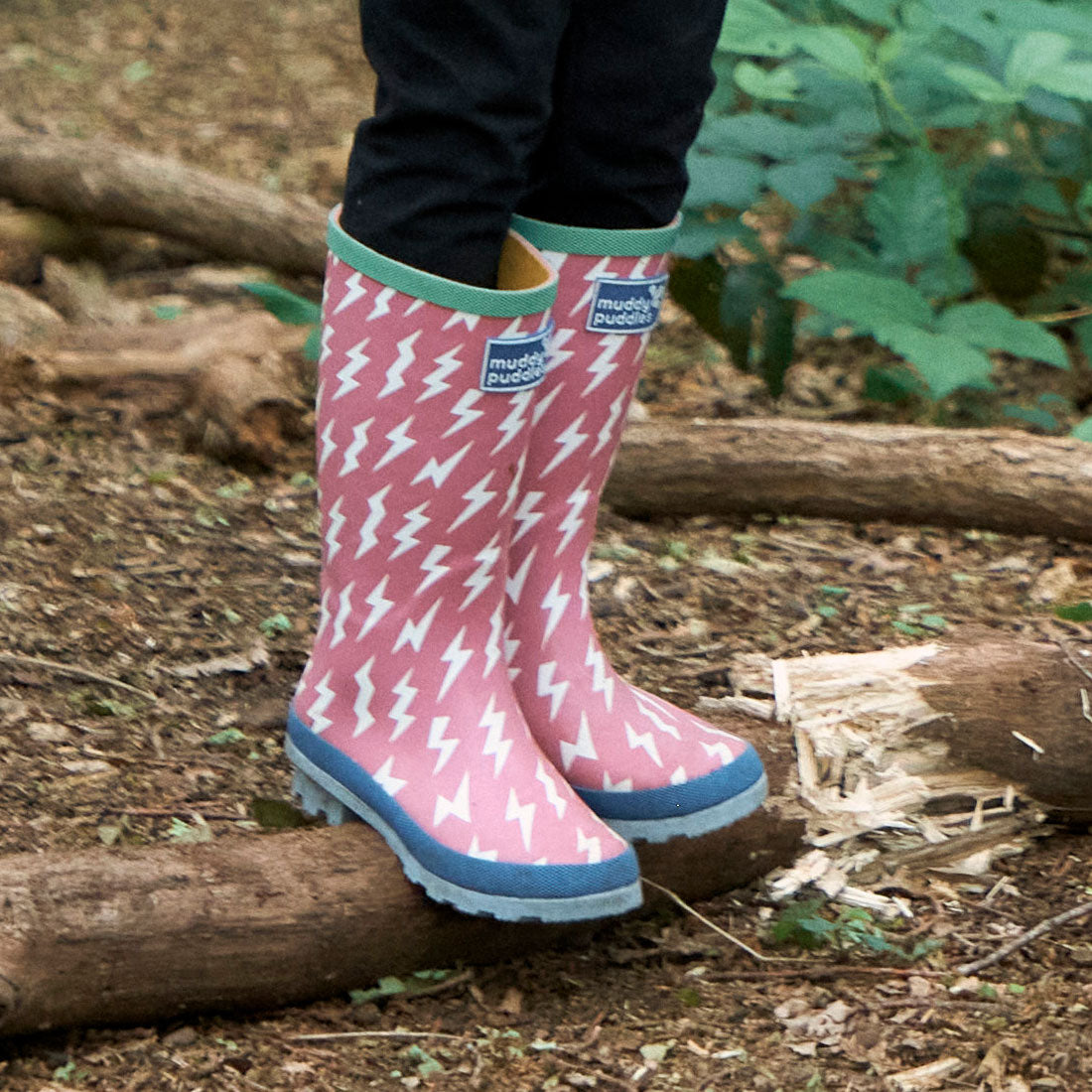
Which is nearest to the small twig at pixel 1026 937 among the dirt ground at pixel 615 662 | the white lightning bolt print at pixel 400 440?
the dirt ground at pixel 615 662

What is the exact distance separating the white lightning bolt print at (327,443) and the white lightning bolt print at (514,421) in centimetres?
13

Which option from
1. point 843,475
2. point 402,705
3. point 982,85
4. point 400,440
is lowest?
point 843,475

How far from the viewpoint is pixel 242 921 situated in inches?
41.9

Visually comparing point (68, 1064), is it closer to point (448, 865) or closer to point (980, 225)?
point (448, 865)

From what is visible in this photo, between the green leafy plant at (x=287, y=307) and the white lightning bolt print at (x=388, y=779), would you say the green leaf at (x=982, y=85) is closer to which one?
the green leafy plant at (x=287, y=307)

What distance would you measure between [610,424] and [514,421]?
0.15 meters

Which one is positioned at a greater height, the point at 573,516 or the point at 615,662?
the point at 573,516

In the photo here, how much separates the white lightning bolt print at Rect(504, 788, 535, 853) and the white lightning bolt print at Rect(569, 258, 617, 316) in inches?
15.6

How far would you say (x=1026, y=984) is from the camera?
3.94 ft

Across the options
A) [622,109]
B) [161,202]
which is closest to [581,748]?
[622,109]

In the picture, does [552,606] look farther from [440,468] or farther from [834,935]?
[834,935]

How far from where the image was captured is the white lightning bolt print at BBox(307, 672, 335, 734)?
1.21 m

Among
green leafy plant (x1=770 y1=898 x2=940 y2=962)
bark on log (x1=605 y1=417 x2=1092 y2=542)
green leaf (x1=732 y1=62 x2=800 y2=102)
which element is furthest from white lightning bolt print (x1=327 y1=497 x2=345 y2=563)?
green leaf (x1=732 y1=62 x2=800 y2=102)

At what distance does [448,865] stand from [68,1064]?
0.30m
